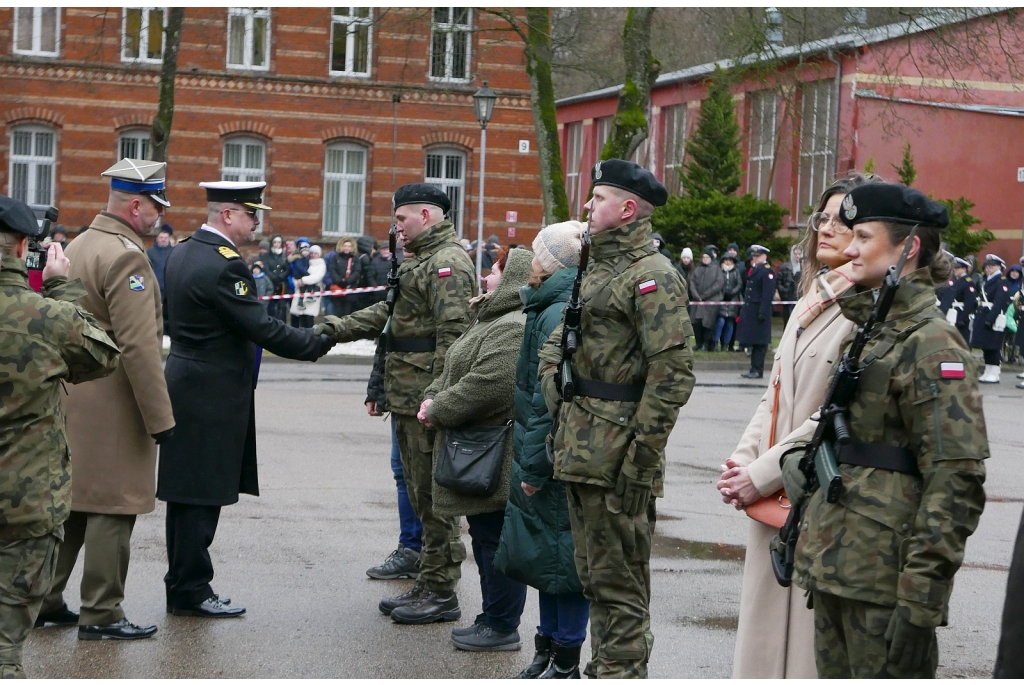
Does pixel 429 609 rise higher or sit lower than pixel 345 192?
lower

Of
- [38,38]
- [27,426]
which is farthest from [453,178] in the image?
[27,426]

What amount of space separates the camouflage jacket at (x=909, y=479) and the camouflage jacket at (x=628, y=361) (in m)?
0.99

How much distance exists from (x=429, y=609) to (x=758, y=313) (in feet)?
48.2

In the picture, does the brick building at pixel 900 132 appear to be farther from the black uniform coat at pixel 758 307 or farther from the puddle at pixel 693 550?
the puddle at pixel 693 550

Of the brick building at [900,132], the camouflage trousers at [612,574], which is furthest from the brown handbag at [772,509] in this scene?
the brick building at [900,132]

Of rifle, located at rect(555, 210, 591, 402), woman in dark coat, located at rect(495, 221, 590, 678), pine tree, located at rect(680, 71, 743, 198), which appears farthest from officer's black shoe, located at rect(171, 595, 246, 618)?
pine tree, located at rect(680, 71, 743, 198)

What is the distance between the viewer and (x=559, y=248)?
16.9 feet

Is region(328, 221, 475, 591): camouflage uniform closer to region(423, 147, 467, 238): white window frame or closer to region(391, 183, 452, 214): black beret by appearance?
region(391, 183, 452, 214): black beret

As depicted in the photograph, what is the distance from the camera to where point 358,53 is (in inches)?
1332

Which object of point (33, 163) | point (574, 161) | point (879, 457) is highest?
point (574, 161)

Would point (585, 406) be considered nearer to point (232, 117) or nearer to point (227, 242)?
point (227, 242)

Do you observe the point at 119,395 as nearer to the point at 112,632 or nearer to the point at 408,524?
the point at 112,632

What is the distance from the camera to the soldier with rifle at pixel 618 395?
4.45 m

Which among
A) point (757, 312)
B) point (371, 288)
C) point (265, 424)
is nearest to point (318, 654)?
point (265, 424)
